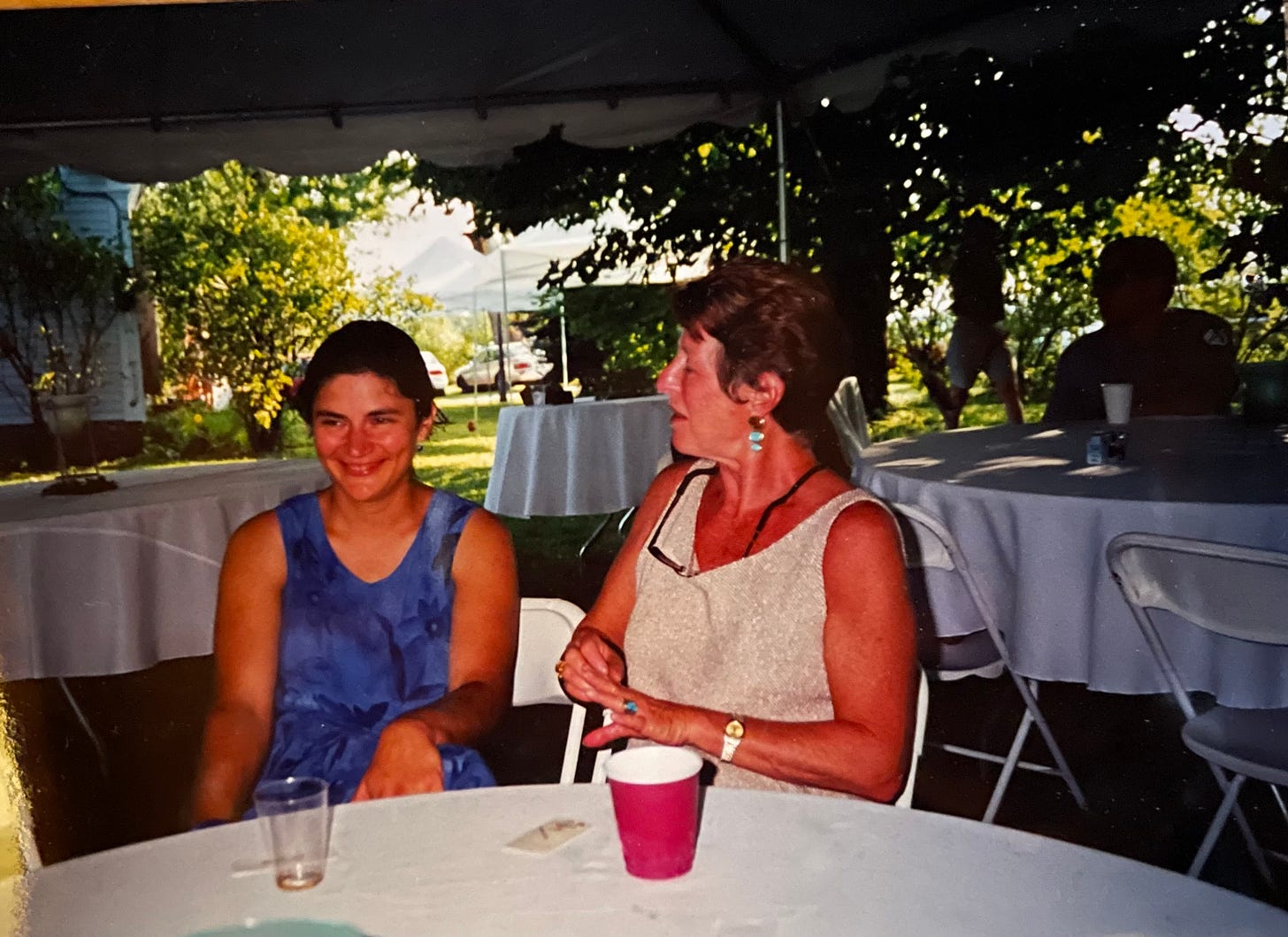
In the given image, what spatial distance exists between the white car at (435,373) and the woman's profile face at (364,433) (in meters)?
0.09

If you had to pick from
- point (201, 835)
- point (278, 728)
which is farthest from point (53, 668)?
point (201, 835)

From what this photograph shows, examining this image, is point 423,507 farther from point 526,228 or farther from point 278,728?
point 526,228

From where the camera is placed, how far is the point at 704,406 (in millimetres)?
1565

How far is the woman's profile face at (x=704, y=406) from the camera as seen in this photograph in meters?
1.56

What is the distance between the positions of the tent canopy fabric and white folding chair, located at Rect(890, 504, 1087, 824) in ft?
6.90

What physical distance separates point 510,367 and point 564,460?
0.50 m

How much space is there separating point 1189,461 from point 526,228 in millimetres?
3118

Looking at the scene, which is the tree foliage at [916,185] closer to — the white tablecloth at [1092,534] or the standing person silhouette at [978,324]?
the standing person silhouette at [978,324]

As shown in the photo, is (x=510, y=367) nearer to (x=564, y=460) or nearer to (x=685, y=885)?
(x=564, y=460)

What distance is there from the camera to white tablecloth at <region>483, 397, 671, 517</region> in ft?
16.4

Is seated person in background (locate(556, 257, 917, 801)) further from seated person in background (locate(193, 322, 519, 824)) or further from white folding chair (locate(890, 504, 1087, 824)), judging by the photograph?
white folding chair (locate(890, 504, 1087, 824))

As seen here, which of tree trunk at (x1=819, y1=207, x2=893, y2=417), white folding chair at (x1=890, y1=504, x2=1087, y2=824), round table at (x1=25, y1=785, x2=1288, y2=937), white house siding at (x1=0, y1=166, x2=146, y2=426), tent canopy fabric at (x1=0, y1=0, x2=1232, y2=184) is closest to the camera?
round table at (x1=25, y1=785, x2=1288, y2=937)

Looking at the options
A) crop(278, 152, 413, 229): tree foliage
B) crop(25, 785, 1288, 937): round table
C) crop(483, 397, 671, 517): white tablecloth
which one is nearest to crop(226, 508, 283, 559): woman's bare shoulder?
crop(25, 785, 1288, 937): round table

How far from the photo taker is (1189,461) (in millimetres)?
2529
